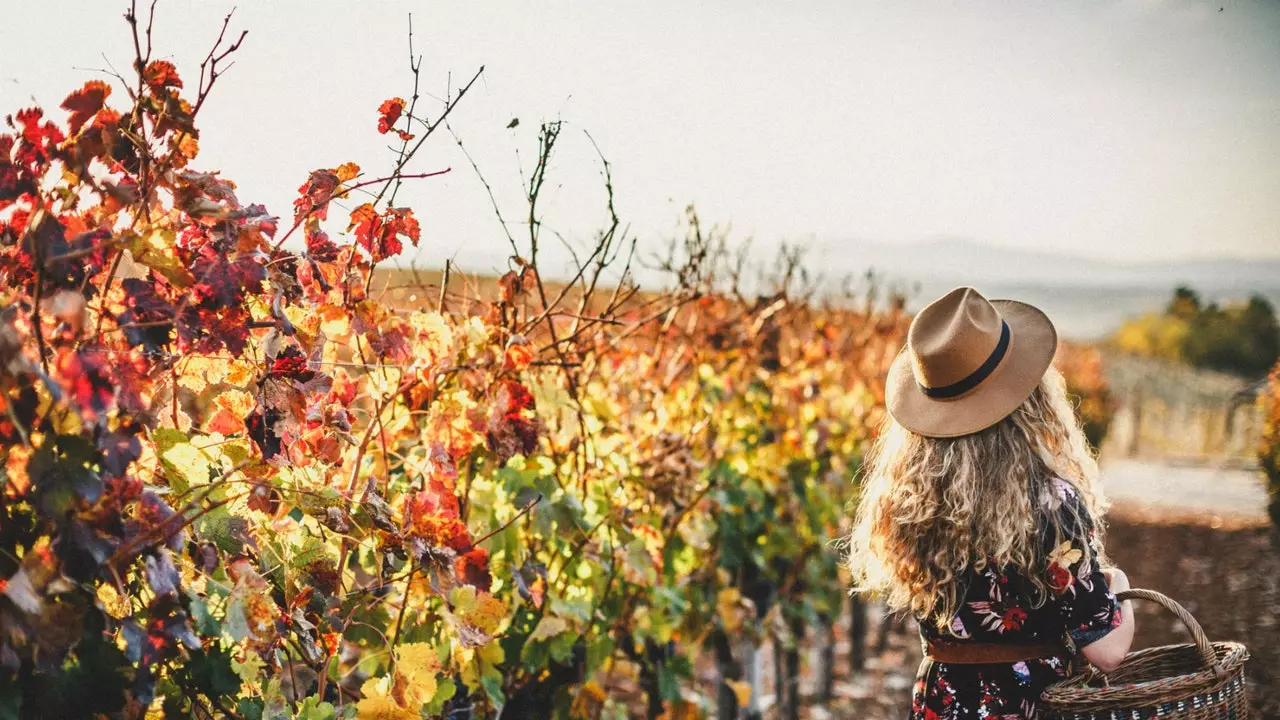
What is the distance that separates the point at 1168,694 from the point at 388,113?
187 cm

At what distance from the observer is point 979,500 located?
209cm

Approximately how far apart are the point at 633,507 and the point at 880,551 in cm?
100

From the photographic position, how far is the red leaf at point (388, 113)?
1.78m

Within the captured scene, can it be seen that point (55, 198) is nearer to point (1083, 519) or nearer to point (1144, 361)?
point (1083, 519)

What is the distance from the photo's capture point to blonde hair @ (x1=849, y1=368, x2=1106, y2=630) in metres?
2.02

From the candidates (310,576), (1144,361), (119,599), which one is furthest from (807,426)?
(1144,361)

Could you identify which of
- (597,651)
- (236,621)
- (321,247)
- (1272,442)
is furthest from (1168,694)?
(1272,442)

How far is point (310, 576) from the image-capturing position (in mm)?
1693

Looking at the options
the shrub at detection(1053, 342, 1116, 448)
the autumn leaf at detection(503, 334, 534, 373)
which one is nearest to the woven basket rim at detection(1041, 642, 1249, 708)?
the autumn leaf at detection(503, 334, 534, 373)

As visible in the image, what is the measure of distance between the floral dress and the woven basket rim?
0.11m

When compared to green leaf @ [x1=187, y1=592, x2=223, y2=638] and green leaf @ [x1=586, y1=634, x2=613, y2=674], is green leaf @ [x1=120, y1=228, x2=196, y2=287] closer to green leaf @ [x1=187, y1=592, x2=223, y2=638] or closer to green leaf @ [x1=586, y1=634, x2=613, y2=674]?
green leaf @ [x1=187, y1=592, x2=223, y2=638]

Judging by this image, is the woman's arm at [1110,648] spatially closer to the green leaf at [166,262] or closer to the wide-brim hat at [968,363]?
the wide-brim hat at [968,363]

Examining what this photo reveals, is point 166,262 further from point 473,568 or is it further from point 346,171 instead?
point 473,568

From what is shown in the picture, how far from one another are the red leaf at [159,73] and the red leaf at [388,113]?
392 millimetres
